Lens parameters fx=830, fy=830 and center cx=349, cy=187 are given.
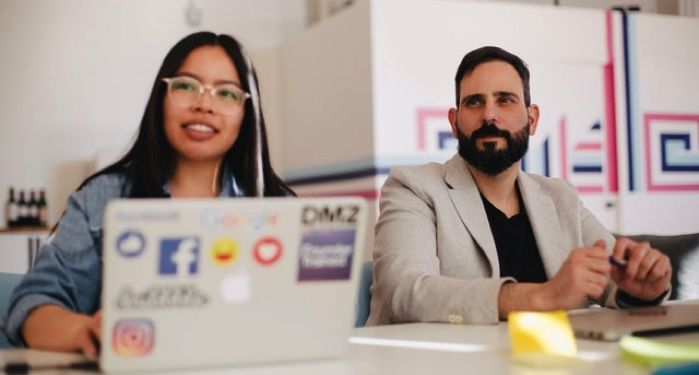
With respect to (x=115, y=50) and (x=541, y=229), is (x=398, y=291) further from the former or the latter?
(x=115, y=50)

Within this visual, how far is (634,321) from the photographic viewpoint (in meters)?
1.39

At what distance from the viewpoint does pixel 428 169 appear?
2.05 m

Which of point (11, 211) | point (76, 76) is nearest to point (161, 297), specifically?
point (11, 211)

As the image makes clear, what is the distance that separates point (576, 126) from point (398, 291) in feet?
11.0

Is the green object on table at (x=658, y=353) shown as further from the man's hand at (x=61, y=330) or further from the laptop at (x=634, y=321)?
the man's hand at (x=61, y=330)

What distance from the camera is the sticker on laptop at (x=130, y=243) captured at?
0.90m

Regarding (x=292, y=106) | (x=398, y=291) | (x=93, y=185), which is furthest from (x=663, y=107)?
(x=93, y=185)

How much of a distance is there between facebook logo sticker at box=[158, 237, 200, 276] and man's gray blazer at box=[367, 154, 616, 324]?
74cm

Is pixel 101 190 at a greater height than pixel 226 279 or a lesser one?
greater

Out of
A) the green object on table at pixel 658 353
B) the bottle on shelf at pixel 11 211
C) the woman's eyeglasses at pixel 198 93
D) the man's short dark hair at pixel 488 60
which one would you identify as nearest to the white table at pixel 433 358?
the green object on table at pixel 658 353

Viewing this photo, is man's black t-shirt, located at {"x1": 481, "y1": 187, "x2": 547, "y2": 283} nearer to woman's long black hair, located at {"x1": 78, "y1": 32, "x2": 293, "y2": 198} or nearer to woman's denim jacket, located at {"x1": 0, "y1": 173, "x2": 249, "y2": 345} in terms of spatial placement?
woman's long black hair, located at {"x1": 78, "y1": 32, "x2": 293, "y2": 198}

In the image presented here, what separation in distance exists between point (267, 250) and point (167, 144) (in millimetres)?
761

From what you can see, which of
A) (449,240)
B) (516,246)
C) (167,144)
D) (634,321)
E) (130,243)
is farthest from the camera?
(516,246)

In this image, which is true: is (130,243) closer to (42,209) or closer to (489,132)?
(489,132)
